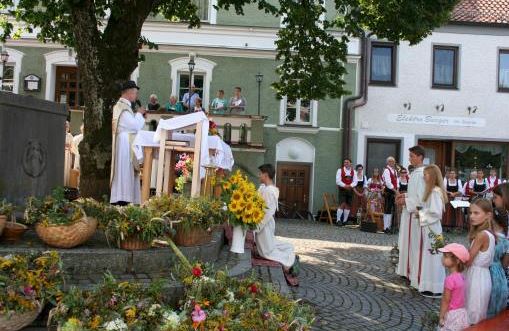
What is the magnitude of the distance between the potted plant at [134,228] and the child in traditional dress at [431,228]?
4.46 metres

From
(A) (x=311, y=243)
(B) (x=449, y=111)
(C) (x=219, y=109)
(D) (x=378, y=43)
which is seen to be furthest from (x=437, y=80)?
(A) (x=311, y=243)

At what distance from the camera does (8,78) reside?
21984mm

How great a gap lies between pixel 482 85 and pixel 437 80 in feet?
5.71

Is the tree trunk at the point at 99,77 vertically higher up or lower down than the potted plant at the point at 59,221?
higher up

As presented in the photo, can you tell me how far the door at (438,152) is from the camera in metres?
22.5

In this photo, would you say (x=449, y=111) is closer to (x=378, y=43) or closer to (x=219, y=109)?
(x=378, y=43)

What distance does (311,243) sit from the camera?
515 inches

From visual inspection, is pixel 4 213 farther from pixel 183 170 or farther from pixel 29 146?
pixel 183 170

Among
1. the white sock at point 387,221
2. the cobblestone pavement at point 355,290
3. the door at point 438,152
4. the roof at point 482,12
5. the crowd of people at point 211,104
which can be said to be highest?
the roof at point 482,12

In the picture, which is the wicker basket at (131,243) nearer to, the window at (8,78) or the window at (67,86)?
the window at (67,86)

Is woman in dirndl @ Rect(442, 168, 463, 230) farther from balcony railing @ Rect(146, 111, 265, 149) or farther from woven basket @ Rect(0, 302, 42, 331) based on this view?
woven basket @ Rect(0, 302, 42, 331)

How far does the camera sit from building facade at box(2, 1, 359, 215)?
2156 cm

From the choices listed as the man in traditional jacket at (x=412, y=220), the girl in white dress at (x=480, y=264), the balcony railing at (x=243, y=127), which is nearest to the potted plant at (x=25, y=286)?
the girl in white dress at (x=480, y=264)

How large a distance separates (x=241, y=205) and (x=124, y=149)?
2465mm
